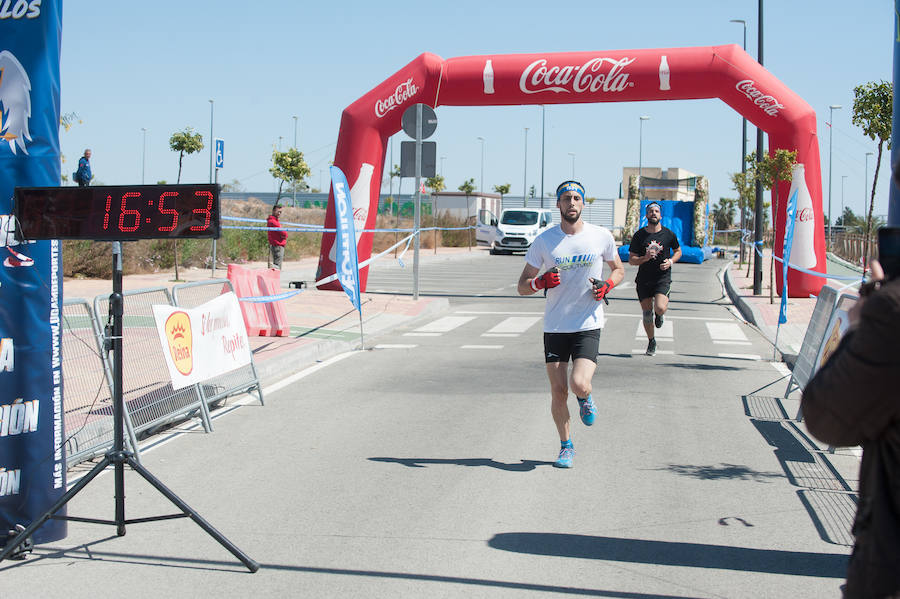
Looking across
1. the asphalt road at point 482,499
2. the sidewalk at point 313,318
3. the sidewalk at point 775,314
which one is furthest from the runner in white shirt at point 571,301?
the sidewalk at point 775,314

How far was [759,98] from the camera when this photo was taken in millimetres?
18688

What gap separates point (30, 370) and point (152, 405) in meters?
2.63

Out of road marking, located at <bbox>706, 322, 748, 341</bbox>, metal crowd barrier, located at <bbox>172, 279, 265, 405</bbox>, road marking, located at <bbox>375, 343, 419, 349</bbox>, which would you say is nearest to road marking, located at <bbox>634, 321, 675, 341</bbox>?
road marking, located at <bbox>706, 322, 748, 341</bbox>

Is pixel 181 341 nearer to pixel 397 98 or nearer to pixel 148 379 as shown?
pixel 148 379

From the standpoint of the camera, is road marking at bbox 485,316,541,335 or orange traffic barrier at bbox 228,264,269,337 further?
road marking at bbox 485,316,541,335

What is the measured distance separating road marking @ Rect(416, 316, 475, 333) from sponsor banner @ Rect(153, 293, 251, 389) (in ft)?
21.9

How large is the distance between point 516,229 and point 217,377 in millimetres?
35599

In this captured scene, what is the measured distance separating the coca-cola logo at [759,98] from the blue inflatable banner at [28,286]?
52.0ft

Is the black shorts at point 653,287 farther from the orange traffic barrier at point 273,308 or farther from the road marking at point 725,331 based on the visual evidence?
the orange traffic barrier at point 273,308

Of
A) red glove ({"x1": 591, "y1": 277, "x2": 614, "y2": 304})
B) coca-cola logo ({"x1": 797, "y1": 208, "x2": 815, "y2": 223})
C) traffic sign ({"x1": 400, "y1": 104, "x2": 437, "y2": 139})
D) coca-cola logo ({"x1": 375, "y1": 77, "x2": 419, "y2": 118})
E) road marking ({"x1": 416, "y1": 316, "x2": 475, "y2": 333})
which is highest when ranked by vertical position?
coca-cola logo ({"x1": 375, "y1": 77, "x2": 419, "y2": 118})

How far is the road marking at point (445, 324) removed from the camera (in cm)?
1534

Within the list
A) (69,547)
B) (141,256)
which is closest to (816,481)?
(69,547)

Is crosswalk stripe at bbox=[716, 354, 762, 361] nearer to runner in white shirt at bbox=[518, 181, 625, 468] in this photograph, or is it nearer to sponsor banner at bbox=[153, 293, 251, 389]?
runner in white shirt at bbox=[518, 181, 625, 468]

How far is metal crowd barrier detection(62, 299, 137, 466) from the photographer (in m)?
6.56
